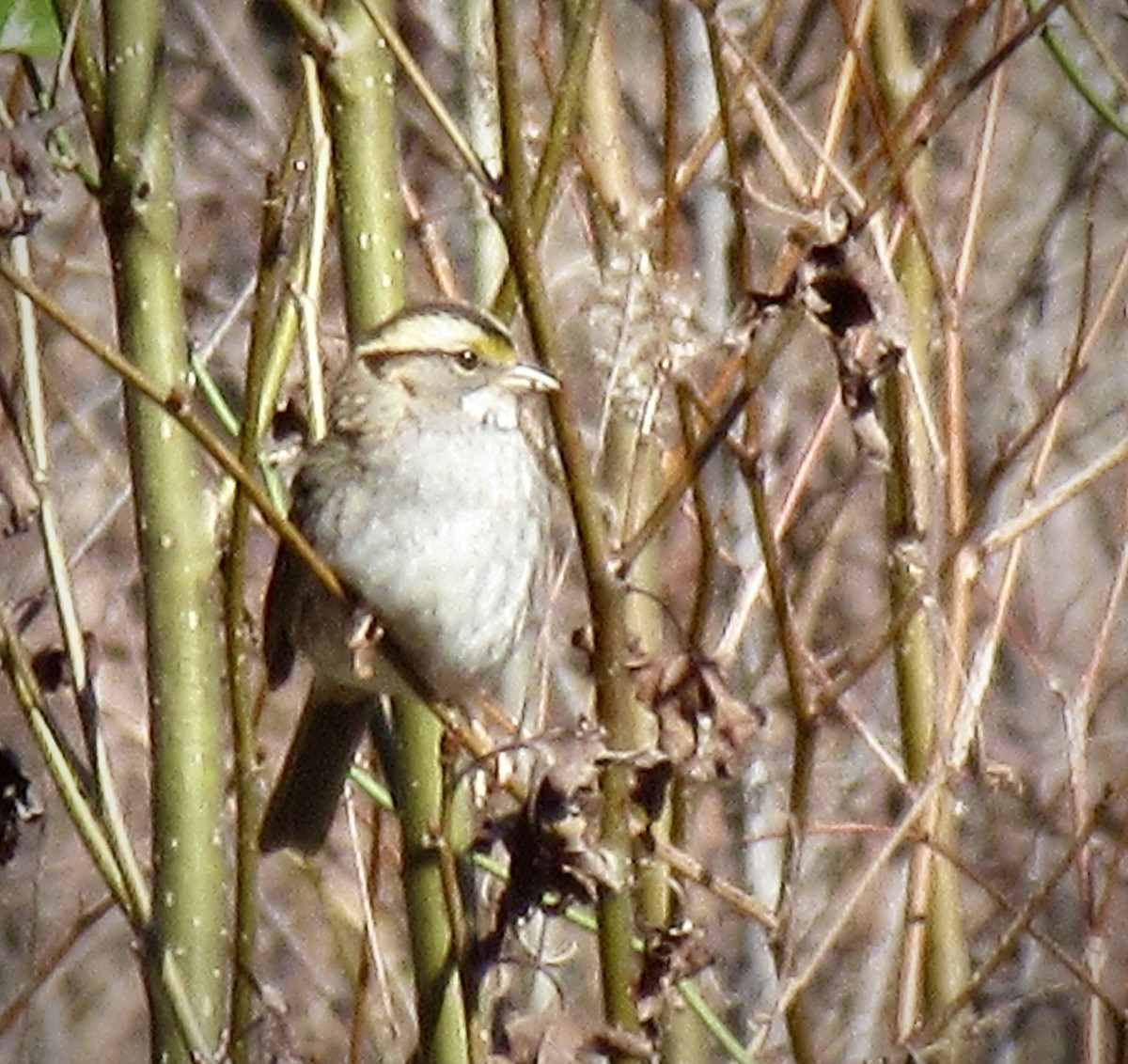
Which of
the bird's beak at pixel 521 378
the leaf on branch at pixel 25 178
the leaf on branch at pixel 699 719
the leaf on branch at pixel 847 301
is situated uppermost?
the bird's beak at pixel 521 378

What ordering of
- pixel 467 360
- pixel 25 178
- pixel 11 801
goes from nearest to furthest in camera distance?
pixel 25 178, pixel 11 801, pixel 467 360

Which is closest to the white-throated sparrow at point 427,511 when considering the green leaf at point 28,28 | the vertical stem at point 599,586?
the green leaf at point 28,28

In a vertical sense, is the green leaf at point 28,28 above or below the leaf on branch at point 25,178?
above

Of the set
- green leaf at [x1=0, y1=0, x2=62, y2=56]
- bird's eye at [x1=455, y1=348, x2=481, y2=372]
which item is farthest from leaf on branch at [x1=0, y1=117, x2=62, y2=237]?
bird's eye at [x1=455, y1=348, x2=481, y2=372]

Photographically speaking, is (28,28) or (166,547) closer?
(28,28)

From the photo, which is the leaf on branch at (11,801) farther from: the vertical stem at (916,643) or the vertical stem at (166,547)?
the vertical stem at (916,643)

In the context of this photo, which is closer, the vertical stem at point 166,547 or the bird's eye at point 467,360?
the vertical stem at point 166,547

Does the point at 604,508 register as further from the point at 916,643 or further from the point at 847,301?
the point at 847,301

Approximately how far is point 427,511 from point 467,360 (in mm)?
217

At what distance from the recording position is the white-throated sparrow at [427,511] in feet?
11.0

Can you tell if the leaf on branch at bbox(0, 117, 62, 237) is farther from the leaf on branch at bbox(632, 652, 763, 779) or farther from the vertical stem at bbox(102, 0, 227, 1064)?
the leaf on branch at bbox(632, 652, 763, 779)

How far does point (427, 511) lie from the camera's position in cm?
339

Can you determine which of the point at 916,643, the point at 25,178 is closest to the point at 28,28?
the point at 25,178

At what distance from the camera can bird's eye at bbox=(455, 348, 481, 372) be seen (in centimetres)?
340
